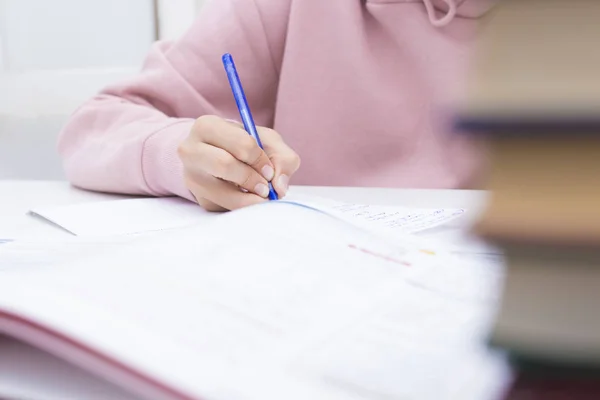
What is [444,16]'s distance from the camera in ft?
2.49

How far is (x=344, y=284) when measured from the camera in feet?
0.81

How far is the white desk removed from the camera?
19 cm

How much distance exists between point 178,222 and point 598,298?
0.38 metres

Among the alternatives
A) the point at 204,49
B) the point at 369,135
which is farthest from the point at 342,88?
the point at 204,49

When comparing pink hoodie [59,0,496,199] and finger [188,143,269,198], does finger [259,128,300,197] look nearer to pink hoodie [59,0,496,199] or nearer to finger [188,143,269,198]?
finger [188,143,269,198]

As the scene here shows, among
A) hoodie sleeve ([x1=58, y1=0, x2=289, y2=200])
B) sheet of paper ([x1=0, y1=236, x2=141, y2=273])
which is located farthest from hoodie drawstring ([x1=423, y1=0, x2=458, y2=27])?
sheet of paper ([x1=0, y1=236, x2=141, y2=273])

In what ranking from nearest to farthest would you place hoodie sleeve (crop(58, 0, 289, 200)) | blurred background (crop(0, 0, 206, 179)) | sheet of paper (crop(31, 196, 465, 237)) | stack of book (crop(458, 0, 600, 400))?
stack of book (crop(458, 0, 600, 400)) → sheet of paper (crop(31, 196, 465, 237)) → hoodie sleeve (crop(58, 0, 289, 200)) → blurred background (crop(0, 0, 206, 179))

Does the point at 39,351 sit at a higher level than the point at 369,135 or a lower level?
lower

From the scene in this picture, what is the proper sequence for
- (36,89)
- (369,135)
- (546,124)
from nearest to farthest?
(546,124) → (369,135) → (36,89)

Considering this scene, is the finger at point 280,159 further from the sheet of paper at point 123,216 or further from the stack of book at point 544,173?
the stack of book at point 544,173

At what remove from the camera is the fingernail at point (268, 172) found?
49 centimetres

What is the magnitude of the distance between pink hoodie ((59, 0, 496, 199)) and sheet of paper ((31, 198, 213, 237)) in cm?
19

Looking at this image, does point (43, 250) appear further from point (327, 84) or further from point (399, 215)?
point (327, 84)

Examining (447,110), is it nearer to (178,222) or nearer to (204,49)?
(178,222)
